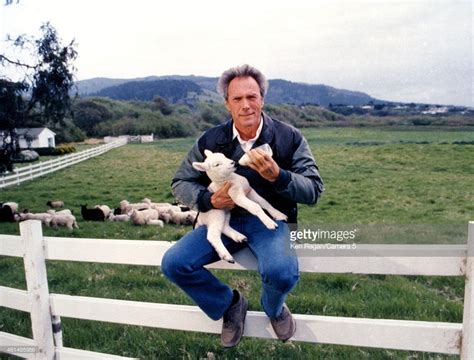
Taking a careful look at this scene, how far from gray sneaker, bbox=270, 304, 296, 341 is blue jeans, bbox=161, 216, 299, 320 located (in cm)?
4

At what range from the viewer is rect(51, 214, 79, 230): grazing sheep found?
3.46 meters

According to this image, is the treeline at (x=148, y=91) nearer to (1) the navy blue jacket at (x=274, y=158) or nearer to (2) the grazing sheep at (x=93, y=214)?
(2) the grazing sheep at (x=93, y=214)

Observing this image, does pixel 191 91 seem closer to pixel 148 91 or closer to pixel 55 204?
pixel 148 91

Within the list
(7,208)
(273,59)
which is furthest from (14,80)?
(273,59)

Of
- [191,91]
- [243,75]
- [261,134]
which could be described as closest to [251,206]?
[261,134]

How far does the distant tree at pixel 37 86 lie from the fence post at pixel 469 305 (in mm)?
2709

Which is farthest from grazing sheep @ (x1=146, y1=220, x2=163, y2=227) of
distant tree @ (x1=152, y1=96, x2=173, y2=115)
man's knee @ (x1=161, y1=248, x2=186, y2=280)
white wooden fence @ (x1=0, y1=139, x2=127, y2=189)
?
man's knee @ (x1=161, y1=248, x2=186, y2=280)

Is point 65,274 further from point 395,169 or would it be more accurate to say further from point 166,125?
point 395,169

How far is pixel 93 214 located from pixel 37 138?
2.49 ft

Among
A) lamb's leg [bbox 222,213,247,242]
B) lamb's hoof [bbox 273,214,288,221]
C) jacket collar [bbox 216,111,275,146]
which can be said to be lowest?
lamb's leg [bbox 222,213,247,242]

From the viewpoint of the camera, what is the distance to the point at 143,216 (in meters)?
3.72

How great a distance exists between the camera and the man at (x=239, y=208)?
5.49ft

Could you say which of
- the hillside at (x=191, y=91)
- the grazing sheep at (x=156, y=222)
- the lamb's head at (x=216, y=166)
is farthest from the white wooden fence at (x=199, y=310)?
the grazing sheep at (x=156, y=222)

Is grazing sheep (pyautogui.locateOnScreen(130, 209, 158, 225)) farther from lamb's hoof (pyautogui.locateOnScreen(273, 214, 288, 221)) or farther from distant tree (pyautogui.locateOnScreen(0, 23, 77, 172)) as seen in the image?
lamb's hoof (pyautogui.locateOnScreen(273, 214, 288, 221))
